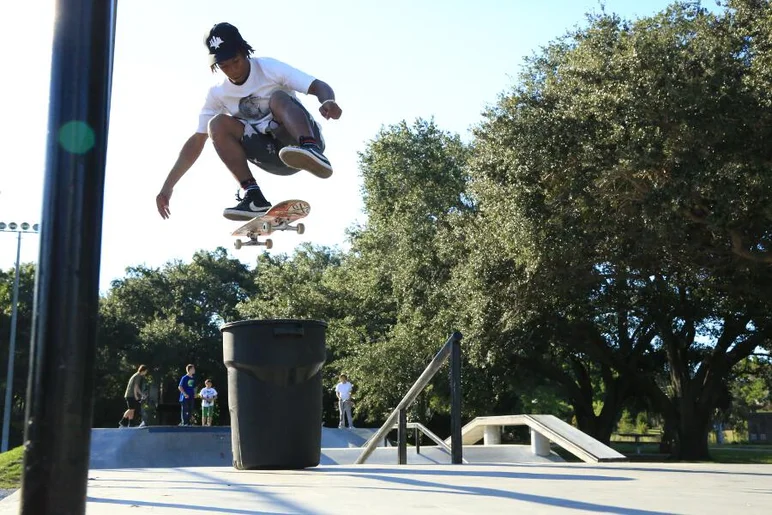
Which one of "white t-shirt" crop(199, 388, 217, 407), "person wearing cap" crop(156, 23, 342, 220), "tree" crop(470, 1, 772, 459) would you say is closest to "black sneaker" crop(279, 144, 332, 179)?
"person wearing cap" crop(156, 23, 342, 220)

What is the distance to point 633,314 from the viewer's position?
28.6m

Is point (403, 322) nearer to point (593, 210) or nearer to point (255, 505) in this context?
point (593, 210)

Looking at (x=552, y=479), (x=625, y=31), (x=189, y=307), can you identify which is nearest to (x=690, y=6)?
(x=625, y=31)

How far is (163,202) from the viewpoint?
752 centimetres

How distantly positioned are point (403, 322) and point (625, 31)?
1485 cm

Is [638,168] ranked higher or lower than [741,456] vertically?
higher

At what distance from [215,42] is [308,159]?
1148 mm

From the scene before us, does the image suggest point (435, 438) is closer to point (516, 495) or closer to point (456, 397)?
point (456, 397)

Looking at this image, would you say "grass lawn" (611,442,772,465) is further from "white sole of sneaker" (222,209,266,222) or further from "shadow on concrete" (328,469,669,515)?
"shadow on concrete" (328,469,669,515)

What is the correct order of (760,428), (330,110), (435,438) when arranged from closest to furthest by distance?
(330,110)
(435,438)
(760,428)

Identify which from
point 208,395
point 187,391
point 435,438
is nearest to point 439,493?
point 435,438

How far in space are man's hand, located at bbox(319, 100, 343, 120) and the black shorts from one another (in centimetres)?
42

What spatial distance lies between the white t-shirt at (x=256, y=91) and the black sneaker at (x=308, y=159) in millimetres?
504

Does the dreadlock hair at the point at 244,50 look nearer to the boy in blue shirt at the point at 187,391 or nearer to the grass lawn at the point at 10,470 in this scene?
the grass lawn at the point at 10,470
